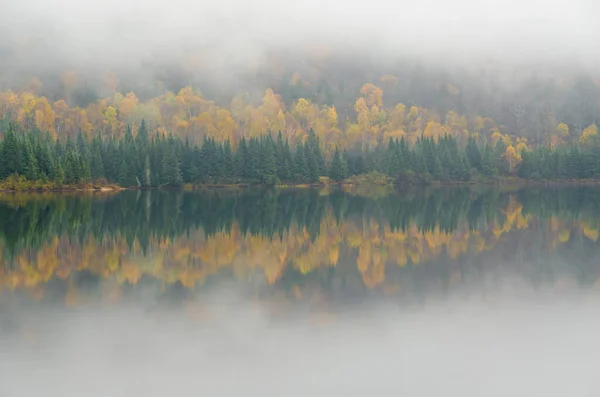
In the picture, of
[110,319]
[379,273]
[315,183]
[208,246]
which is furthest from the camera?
[315,183]

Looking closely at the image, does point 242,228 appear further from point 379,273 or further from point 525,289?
point 525,289

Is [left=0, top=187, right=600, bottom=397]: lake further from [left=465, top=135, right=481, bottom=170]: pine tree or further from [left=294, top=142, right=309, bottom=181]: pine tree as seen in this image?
[left=465, top=135, right=481, bottom=170]: pine tree

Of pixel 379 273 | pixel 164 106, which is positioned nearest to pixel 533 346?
pixel 379 273

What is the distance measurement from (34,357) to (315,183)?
4205 inches

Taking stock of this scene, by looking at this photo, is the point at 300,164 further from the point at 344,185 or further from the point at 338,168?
the point at 344,185

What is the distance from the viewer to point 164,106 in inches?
6732

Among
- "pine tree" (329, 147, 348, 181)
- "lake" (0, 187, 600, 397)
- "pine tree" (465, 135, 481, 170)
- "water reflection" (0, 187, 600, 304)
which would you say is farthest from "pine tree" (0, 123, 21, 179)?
"pine tree" (465, 135, 481, 170)

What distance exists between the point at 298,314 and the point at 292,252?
1167 cm

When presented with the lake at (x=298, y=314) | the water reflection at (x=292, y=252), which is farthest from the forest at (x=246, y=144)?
the lake at (x=298, y=314)

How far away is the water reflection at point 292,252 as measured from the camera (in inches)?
889

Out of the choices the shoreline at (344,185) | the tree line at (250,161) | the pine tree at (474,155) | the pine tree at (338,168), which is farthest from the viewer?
the pine tree at (474,155)

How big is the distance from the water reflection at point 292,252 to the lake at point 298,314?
0.46ft

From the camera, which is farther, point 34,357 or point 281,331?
point 281,331

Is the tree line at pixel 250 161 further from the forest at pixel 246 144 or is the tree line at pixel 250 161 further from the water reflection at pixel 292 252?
the water reflection at pixel 292 252
